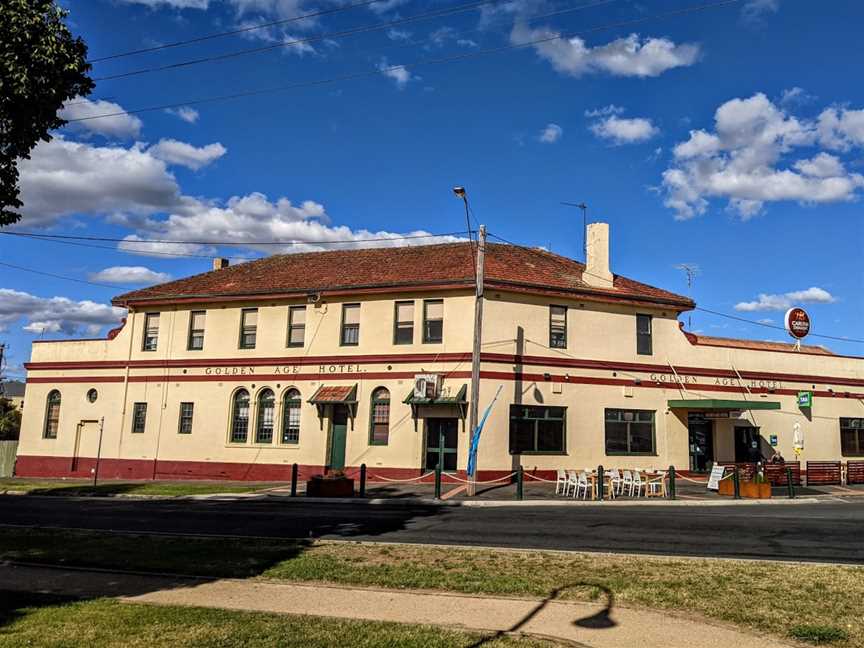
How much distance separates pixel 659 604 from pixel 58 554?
9829mm

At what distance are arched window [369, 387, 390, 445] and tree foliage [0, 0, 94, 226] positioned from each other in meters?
17.6

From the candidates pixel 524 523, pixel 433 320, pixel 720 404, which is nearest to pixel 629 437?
pixel 720 404

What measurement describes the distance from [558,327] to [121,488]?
17701 millimetres

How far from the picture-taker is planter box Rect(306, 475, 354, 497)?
2252 centimetres

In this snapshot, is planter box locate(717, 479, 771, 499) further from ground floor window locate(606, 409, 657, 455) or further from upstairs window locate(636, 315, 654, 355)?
upstairs window locate(636, 315, 654, 355)

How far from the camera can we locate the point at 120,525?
52.8 feet

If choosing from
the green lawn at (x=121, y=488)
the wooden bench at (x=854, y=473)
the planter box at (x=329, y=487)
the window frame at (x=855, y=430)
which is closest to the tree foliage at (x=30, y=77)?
the planter box at (x=329, y=487)

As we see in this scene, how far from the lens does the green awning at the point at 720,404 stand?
2750 centimetres

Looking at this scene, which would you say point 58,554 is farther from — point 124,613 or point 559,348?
point 559,348

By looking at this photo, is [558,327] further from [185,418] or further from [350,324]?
[185,418]

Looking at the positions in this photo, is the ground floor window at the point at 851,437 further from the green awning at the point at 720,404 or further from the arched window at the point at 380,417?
the arched window at the point at 380,417

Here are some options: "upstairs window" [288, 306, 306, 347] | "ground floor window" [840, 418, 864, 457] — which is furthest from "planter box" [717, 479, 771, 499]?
"upstairs window" [288, 306, 306, 347]

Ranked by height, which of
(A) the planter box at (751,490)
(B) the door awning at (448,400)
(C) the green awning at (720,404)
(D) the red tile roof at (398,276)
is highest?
(D) the red tile roof at (398,276)

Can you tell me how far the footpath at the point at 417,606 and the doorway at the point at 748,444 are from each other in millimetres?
24001
